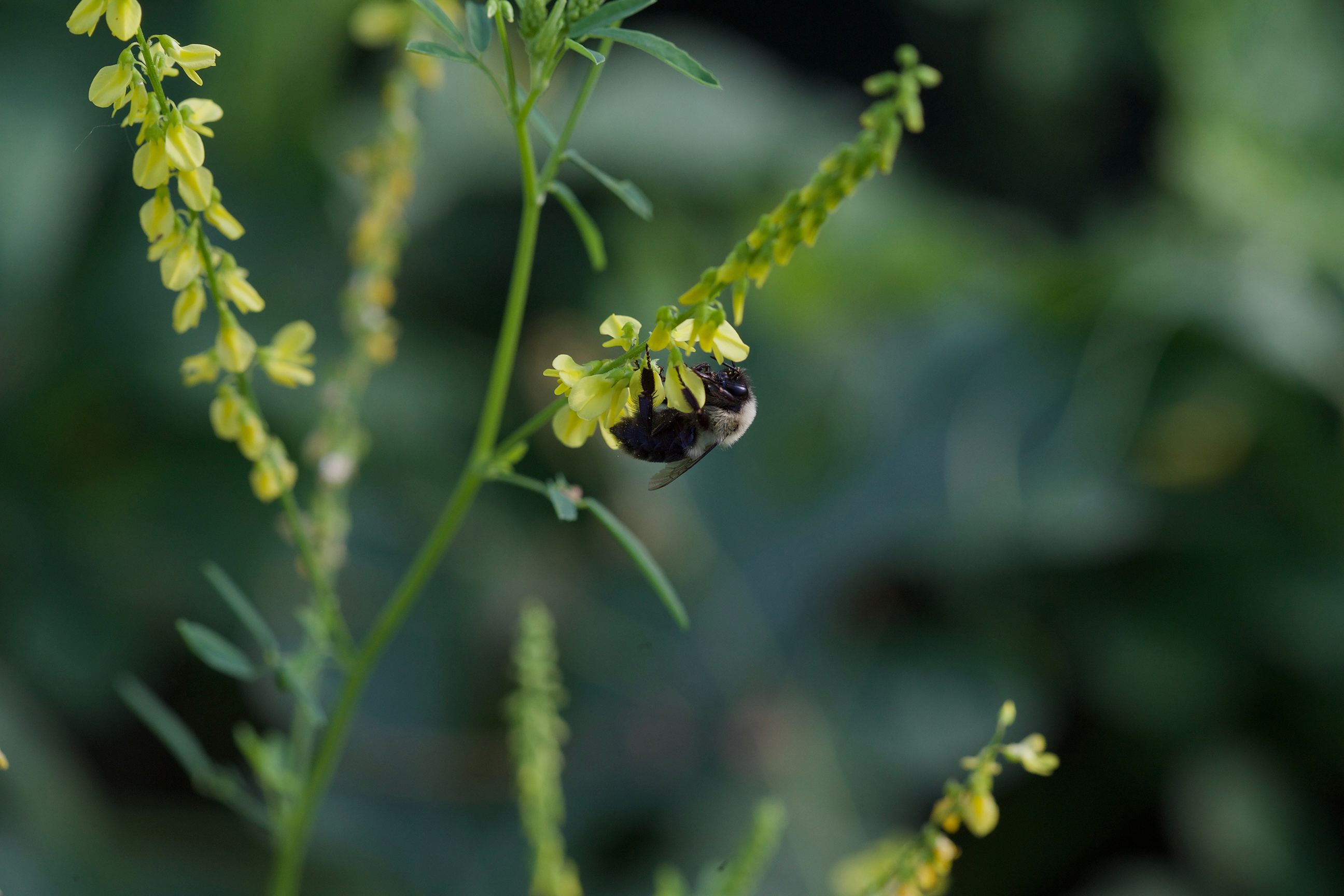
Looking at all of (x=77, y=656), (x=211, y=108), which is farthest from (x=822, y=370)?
(x=211, y=108)

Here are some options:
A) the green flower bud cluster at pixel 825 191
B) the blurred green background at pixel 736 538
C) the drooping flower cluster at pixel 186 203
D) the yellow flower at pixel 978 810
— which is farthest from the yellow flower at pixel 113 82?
the blurred green background at pixel 736 538

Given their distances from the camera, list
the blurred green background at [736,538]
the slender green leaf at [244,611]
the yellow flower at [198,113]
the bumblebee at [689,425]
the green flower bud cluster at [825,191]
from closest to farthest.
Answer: the green flower bud cluster at [825,191] < the yellow flower at [198,113] < the slender green leaf at [244,611] < the bumblebee at [689,425] < the blurred green background at [736,538]

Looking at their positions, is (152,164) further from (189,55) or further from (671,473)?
(671,473)

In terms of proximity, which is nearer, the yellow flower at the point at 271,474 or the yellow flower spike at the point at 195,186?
the yellow flower spike at the point at 195,186

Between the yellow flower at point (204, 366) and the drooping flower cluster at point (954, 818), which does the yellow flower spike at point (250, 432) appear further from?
the drooping flower cluster at point (954, 818)

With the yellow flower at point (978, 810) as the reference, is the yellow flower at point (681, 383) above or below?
above

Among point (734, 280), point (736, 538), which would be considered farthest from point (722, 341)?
point (736, 538)

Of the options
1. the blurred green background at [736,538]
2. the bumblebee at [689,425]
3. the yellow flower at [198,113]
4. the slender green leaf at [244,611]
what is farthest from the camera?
the blurred green background at [736,538]
